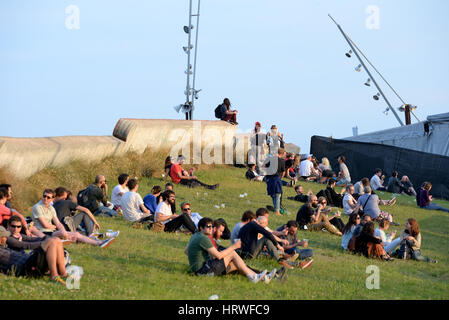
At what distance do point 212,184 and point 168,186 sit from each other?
7.61 meters

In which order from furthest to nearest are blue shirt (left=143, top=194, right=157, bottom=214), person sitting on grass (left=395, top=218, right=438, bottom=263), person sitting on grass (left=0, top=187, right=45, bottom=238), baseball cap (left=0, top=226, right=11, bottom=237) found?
blue shirt (left=143, top=194, right=157, bottom=214)
person sitting on grass (left=395, top=218, right=438, bottom=263)
person sitting on grass (left=0, top=187, right=45, bottom=238)
baseball cap (left=0, top=226, right=11, bottom=237)

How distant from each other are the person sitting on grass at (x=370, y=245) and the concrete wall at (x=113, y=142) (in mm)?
10716

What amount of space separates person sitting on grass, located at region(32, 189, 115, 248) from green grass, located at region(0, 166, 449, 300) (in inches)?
9.8

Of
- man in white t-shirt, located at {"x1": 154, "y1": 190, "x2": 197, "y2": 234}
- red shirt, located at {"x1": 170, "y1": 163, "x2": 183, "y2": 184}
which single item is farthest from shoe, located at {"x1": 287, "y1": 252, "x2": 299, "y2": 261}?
red shirt, located at {"x1": 170, "y1": 163, "x2": 183, "y2": 184}

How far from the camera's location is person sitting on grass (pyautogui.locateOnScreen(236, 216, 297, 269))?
13711mm

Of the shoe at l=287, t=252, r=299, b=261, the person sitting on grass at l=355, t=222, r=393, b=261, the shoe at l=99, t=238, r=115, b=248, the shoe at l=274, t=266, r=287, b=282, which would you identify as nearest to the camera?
the shoe at l=274, t=266, r=287, b=282

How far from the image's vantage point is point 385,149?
3362 centimetres

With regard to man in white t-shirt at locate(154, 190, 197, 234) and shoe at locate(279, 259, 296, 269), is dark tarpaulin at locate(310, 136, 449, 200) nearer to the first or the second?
man in white t-shirt at locate(154, 190, 197, 234)

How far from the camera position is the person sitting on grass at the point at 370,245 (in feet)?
52.8

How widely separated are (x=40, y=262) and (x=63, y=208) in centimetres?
421

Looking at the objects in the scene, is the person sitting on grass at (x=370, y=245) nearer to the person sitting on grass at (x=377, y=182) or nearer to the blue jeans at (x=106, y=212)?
the blue jeans at (x=106, y=212)

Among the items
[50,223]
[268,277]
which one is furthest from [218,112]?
[268,277]

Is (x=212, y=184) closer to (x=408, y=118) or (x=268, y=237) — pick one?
(x=268, y=237)
